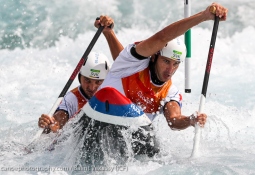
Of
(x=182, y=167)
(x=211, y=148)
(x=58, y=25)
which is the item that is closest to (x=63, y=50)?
(x=58, y=25)

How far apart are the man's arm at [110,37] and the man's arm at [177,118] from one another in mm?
989

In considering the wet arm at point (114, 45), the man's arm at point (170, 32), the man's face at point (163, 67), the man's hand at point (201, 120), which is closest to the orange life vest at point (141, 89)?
the man's face at point (163, 67)

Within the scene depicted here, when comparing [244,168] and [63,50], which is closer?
[244,168]

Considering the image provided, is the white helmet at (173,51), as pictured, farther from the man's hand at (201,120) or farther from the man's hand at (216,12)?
the man's hand at (201,120)

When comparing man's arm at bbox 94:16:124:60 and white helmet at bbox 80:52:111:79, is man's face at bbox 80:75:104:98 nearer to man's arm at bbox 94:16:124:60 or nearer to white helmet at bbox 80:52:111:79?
white helmet at bbox 80:52:111:79

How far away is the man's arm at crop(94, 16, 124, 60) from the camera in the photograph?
573 centimetres

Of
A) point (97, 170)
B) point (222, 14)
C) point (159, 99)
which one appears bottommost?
point (97, 170)

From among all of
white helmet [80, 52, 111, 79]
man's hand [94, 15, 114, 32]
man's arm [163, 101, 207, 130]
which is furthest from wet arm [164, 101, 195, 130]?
man's hand [94, 15, 114, 32]

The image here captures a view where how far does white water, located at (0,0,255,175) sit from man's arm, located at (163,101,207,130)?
30cm

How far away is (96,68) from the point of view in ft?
18.2

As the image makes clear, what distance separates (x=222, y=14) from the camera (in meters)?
4.87

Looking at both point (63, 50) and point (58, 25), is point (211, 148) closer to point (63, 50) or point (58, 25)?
point (63, 50)

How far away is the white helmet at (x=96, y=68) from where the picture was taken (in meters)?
5.56

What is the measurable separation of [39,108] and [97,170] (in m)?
3.54
